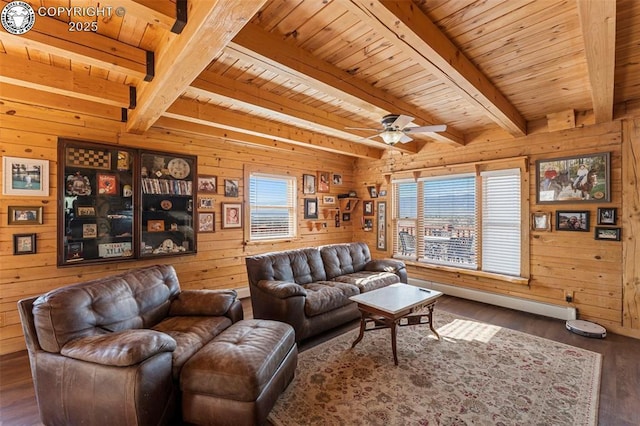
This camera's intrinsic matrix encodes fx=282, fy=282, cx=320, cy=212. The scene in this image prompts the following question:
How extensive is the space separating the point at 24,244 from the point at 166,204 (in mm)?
1443

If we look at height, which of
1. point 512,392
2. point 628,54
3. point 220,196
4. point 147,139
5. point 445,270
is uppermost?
point 628,54

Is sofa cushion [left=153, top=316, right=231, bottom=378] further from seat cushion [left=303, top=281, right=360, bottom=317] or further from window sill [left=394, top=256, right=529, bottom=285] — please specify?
window sill [left=394, top=256, right=529, bottom=285]

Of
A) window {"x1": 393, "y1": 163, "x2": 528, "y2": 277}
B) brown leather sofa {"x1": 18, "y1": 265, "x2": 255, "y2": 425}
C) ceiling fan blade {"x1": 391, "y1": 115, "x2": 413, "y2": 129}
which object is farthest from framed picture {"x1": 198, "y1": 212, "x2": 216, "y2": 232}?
window {"x1": 393, "y1": 163, "x2": 528, "y2": 277}

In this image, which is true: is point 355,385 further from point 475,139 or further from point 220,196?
point 475,139

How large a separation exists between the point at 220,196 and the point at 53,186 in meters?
1.94

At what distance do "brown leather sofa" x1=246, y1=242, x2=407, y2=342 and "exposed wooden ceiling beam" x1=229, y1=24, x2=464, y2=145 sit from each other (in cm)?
204

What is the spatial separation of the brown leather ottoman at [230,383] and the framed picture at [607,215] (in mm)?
4186

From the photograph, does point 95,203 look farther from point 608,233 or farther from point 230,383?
point 608,233

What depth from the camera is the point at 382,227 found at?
595 centimetres

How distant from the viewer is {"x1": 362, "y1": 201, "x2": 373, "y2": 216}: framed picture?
6.16m

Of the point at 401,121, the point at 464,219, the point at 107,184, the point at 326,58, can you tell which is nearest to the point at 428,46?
the point at 326,58

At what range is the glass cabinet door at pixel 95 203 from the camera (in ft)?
10.4

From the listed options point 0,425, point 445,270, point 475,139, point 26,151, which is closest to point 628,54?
point 475,139

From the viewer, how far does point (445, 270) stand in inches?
194
